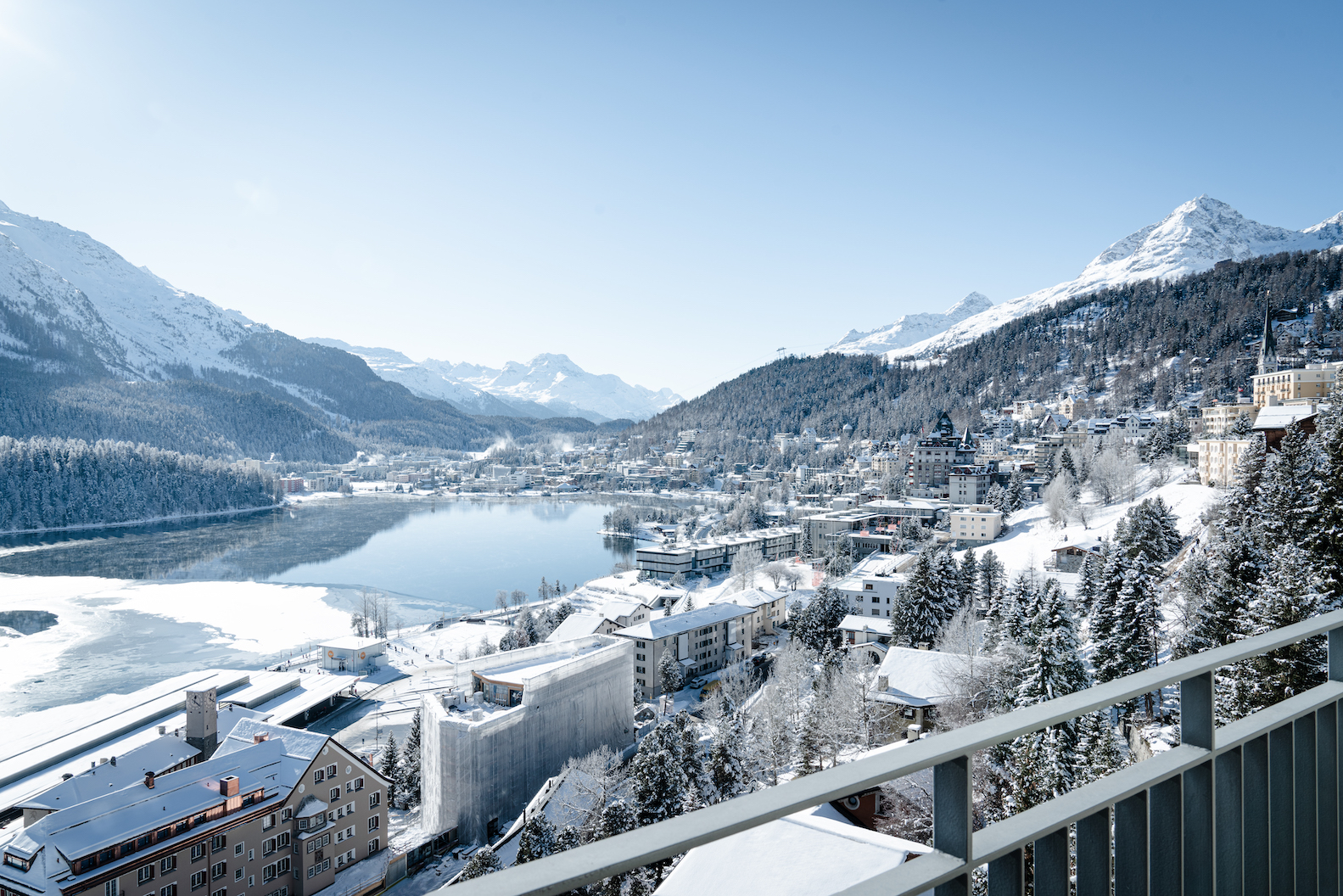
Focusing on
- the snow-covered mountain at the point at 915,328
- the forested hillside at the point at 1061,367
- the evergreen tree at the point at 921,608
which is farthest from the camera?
the snow-covered mountain at the point at 915,328

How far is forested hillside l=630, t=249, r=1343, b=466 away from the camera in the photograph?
3734 centimetres

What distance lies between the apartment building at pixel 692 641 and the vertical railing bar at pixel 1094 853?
10.8 meters

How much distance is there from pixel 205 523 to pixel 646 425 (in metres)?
42.8

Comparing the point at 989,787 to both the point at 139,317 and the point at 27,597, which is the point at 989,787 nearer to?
the point at 27,597

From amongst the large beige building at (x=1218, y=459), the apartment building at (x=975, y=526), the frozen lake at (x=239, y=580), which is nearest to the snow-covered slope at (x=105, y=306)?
the frozen lake at (x=239, y=580)

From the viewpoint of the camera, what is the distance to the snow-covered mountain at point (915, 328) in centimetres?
12712

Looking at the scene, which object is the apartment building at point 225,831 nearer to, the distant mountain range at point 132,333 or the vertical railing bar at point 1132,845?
the vertical railing bar at point 1132,845

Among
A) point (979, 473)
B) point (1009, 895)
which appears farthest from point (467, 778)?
point (979, 473)

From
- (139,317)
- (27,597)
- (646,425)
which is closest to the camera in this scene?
(27,597)

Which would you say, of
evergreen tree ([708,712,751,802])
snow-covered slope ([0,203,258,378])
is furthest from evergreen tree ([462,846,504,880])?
snow-covered slope ([0,203,258,378])

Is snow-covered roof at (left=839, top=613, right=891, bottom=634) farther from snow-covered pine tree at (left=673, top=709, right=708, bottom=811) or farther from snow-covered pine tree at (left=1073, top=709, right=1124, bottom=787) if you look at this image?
snow-covered pine tree at (left=1073, top=709, right=1124, bottom=787)

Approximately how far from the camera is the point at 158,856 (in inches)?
197

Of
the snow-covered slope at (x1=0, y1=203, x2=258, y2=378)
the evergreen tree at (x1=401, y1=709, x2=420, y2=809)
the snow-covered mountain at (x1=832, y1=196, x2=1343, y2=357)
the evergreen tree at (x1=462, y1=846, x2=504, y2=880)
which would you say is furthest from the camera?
the snow-covered slope at (x1=0, y1=203, x2=258, y2=378)

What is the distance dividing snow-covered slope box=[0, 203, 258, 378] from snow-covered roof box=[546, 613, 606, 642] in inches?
3022
